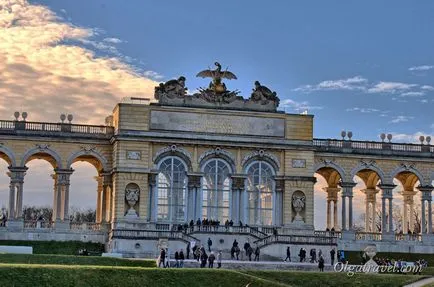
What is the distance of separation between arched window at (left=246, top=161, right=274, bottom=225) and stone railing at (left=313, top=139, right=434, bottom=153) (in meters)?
5.17

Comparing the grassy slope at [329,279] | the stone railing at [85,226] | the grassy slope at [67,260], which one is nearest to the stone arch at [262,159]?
the stone railing at [85,226]

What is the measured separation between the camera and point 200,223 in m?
68.8

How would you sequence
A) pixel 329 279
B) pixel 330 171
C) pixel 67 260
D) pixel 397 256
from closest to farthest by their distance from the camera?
pixel 329 279, pixel 67 260, pixel 397 256, pixel 330 171

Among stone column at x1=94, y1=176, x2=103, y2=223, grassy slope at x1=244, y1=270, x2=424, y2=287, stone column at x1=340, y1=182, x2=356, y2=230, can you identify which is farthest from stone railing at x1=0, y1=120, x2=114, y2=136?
grassy slope at x1=244, y1=270, x2=424, y2=287

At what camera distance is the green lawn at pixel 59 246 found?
217 feet

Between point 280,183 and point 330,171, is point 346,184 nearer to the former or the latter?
point 330,171

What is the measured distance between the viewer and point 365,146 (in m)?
78.2

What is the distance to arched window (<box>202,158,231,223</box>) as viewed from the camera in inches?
2835

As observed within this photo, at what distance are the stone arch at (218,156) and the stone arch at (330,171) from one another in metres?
7.74

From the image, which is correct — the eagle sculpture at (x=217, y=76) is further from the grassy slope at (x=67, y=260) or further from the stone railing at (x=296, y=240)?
the grassy slope at (x=67, y=260)

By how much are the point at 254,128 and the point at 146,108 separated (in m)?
8.77

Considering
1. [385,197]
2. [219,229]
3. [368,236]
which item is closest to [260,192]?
[219,229]

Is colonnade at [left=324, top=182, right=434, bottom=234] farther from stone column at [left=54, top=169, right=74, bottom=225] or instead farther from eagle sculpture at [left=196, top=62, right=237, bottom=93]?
stone column at [left=54, top=169, right=74, bottom=225]

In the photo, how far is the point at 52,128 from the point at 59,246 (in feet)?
33.2
